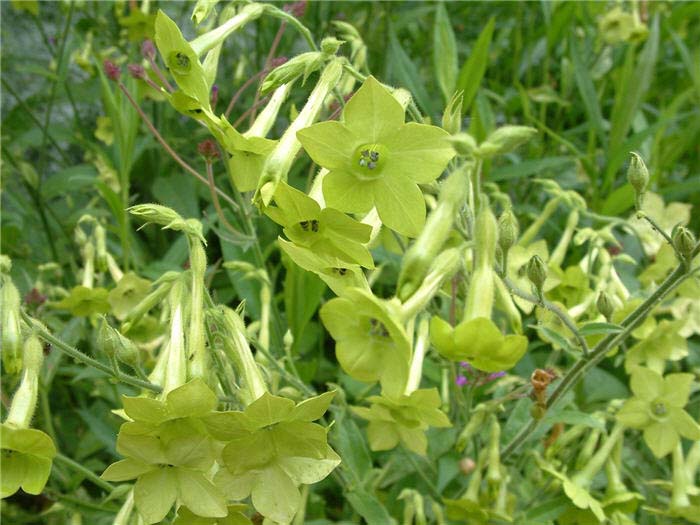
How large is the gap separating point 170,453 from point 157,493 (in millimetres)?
97

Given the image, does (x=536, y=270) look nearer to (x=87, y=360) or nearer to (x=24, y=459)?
(x=87, y=360)

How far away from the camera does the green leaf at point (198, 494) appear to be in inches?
43.9

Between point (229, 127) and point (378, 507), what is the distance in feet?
2.63

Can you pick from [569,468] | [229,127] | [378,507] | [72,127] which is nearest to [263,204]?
[229,127]

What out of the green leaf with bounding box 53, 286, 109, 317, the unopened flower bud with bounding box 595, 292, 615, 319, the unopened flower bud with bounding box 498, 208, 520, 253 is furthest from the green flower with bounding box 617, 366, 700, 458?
the green leaf with bounding box 53, 286, 109, 317

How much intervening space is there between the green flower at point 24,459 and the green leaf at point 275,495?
307mm

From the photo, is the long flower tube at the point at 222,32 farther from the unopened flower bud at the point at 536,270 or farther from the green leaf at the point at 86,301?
the green leaf at the point at 86,301

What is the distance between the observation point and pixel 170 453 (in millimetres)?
1084

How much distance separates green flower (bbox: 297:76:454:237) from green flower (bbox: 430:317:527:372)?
212 mm

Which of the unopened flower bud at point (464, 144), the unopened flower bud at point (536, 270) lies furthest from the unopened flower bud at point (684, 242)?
the unopened flower bud at point (464, 144)

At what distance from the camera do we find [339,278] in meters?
1.13

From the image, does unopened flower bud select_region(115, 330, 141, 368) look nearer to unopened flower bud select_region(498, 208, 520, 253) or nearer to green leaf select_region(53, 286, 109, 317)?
unopened flower bud select_region(498, 208, 520, 253)

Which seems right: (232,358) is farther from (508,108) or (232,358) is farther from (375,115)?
(508,108)

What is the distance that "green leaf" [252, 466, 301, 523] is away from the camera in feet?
3.77
